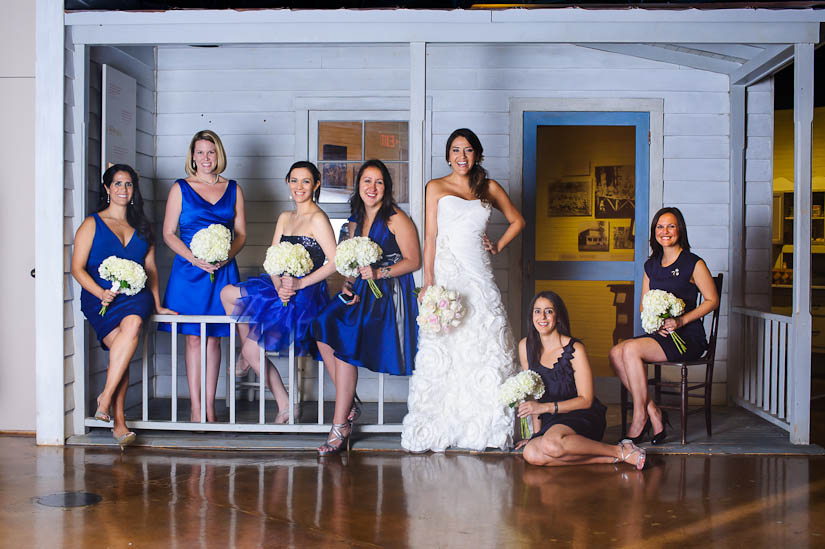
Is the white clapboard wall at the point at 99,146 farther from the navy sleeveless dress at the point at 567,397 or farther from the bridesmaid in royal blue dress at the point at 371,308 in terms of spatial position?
the navy sleeveless dress at the point at 567,397

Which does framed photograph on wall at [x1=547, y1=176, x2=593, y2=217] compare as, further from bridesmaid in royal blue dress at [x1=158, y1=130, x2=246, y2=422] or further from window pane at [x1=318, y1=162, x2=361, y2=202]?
bridesmaid in royal blue dress at [x1=158, y1=130, x2=246, y2=422]

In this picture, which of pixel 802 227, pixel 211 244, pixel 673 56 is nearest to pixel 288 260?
pixel 211 244

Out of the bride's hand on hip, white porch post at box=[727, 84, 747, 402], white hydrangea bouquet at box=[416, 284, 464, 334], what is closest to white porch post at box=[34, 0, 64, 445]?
white hydrangea bouquet at box=[416, 284, 464, 334]

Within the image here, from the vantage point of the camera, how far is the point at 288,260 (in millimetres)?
4555

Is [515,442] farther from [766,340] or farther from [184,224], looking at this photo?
[184,224]

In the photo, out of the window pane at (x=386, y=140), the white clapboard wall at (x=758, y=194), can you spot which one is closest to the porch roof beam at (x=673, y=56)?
the white clapboard wall at (x=758, y=194)

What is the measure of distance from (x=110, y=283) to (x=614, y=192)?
13.9 ft

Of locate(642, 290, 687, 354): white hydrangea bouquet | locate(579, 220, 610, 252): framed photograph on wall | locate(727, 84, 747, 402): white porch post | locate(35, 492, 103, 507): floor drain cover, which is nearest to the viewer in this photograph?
locate(35, 492, 103, 507): floor drain cover

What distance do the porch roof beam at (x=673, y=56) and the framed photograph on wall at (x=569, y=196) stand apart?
54.4 inches

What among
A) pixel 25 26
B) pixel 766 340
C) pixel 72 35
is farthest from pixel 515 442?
pixel 25 26

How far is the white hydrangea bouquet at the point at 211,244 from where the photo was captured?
472 cm

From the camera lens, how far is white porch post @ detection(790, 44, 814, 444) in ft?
15.3

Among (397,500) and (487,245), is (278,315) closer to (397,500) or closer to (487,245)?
(487,245)

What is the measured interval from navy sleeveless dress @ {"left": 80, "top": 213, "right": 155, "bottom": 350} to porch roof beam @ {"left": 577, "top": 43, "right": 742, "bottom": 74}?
3.73 metres
